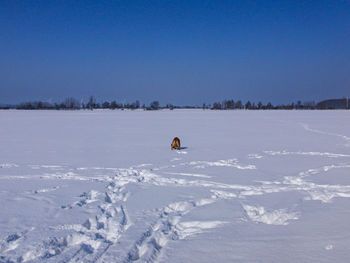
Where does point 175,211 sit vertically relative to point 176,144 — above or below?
→ below

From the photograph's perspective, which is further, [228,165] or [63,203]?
[228,165]

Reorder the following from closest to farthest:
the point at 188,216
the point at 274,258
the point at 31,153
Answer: the point at 274,258 → the point at 188,216 → the point at 31,153

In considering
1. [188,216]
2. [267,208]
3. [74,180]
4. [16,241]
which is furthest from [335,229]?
[74,180]

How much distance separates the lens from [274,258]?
2.95 meters

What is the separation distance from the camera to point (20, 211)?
14.1ft

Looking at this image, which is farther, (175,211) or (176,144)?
(176,144)

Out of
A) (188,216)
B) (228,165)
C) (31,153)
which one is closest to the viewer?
(188,216)

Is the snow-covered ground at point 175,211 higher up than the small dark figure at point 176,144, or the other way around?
the small dark figure at point 176,144

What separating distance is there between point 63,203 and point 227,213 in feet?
8.29

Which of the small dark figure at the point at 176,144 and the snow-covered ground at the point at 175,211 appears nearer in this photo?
the snow-covered ground at the point at 175,211

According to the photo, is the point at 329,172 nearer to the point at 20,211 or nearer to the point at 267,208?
the point at 267,208

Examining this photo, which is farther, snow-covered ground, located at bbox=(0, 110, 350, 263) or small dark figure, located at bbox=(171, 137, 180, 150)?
small dark figure, located at bbox=(171, 137, 180, 150)

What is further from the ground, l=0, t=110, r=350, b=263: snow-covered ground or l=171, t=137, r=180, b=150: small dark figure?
l=171, t=137, r=180, b=150: small dark figure

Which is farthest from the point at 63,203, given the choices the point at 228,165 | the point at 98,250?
→ the point at 228,165
